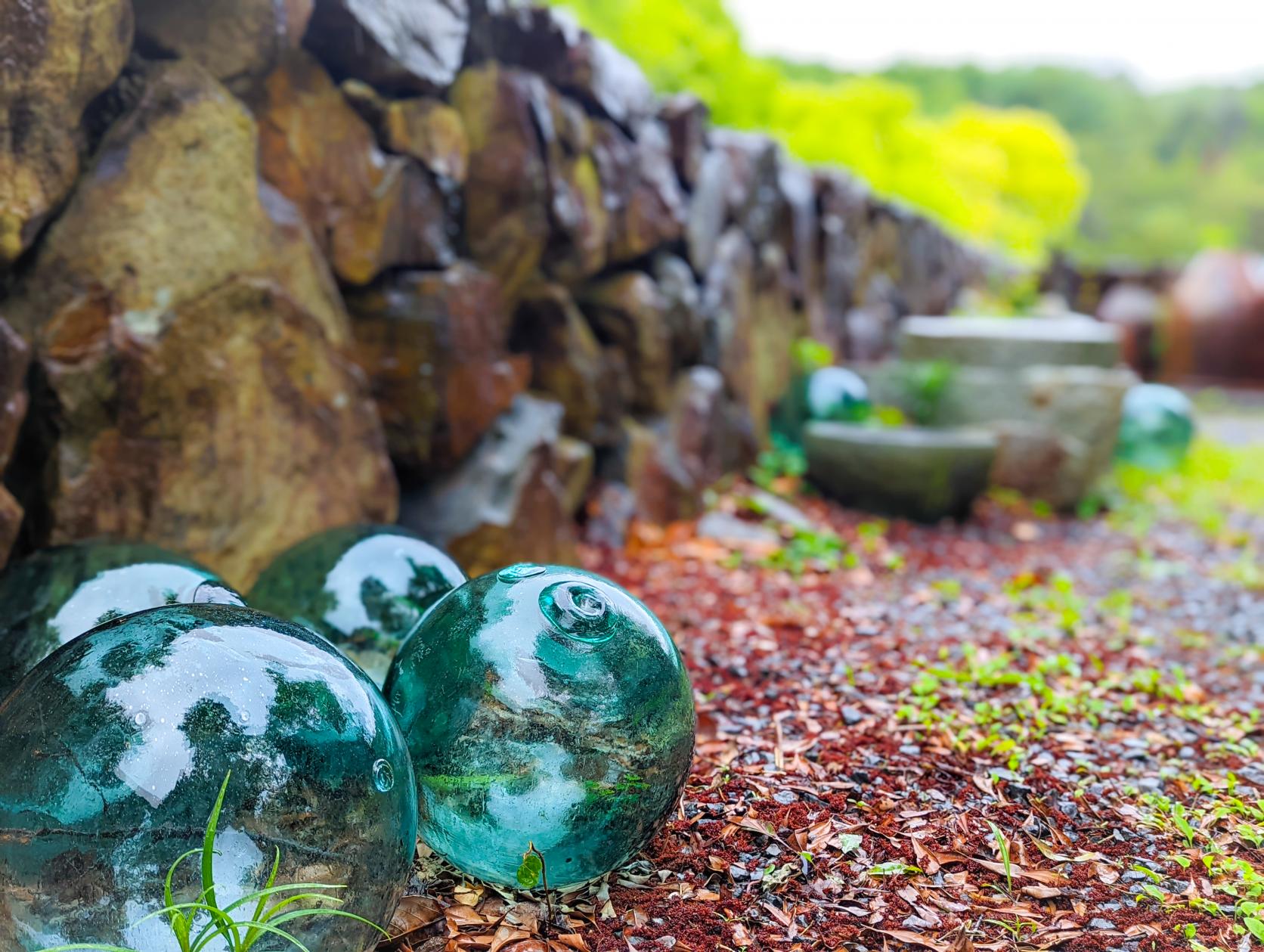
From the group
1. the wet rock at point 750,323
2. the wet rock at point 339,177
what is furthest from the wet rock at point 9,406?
the wet rock at point 750,323

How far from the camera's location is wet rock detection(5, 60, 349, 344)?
220 centimetres

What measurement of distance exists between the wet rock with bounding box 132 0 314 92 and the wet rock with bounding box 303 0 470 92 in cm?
20

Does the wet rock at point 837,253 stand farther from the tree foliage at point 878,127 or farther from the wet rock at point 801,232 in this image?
the tree foliage at point 878,127

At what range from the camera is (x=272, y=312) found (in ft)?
8.39

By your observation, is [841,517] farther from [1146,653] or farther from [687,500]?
[1146,653]

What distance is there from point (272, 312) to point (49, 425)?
1.89ft

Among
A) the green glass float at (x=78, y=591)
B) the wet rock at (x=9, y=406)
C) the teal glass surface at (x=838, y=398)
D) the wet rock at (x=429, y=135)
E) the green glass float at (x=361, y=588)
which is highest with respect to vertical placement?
the wet rock at (x=429, y=135)

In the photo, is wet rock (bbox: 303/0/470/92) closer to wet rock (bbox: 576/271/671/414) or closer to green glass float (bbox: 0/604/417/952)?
wet rock (bbox: 576/271/671/414)

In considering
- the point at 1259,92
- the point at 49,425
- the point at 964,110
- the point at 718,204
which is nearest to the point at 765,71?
the point at 718,204

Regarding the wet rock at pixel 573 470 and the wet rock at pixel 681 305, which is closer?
the wet rock at pixel 573 470

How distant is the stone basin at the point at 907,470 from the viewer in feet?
16.7

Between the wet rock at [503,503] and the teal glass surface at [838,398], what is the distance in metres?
2.70

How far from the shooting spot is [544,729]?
5.32 feet

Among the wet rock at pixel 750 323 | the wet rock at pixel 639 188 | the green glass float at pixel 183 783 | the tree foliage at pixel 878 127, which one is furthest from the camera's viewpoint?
the tree foliage at pixel 878 127
